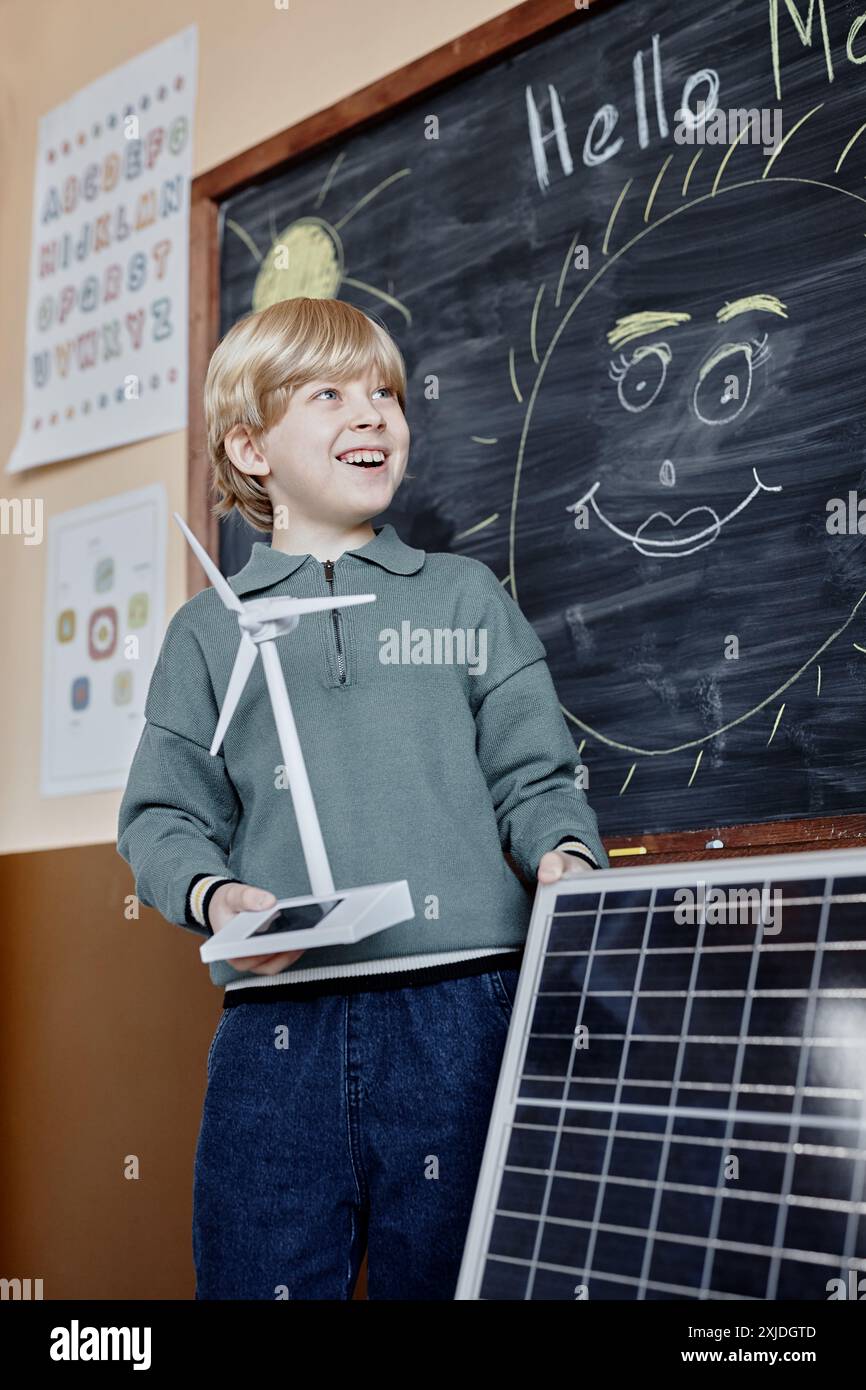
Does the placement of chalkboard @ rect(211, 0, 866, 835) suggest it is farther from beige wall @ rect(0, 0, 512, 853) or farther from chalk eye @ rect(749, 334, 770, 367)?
beige wall @ rect(0, 0, 512, 853)

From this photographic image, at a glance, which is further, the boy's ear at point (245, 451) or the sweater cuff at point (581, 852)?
the boy's ear at point (245, 451)

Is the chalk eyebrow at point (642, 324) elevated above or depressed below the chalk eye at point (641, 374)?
above

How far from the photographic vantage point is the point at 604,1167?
3.18ft

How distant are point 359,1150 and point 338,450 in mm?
618

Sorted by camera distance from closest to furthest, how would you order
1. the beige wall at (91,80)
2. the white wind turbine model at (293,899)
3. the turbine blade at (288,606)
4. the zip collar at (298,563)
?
the white wind turbine model at (293,899)
the turbine blade at (288,606)
the zip collar at (298,563)
the beige wall at (91,80)

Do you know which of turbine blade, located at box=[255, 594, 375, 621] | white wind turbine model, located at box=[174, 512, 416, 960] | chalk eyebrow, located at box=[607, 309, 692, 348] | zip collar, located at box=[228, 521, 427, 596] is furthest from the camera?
chalk eyebrow, located at box=[607, 309, 692, 348]

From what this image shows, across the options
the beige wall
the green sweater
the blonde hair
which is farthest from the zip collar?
the beige wall

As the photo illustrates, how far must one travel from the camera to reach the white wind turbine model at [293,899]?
1.01m

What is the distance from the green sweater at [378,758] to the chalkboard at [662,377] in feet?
0.97

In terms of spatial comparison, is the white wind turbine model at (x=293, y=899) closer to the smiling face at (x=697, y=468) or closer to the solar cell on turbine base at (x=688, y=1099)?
the solar cell on turbine base at (x=688, y=1099)

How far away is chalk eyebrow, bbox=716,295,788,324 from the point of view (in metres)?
1.51

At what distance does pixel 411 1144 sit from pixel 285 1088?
113 millimetres

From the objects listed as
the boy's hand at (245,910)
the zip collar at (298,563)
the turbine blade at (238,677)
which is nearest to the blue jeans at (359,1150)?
the boy's hand at (245,910)

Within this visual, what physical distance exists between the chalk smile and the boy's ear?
45cm
